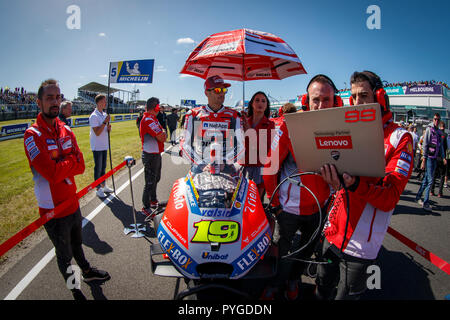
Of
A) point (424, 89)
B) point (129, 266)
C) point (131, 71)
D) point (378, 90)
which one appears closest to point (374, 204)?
point (378, 90)

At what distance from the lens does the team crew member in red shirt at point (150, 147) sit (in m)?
4.62

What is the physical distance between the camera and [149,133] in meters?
4.59

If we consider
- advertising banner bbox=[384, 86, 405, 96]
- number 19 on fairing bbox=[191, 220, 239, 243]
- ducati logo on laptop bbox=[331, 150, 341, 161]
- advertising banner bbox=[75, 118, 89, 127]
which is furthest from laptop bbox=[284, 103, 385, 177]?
advertising banner bbox=[384, 86, 405, 96]

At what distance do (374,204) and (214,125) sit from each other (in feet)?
7.09

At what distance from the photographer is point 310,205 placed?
2.26 m

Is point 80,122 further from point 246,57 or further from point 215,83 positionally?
point 215,83

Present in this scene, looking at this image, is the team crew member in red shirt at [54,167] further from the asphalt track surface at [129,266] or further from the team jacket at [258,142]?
the team jacket at [258,142]

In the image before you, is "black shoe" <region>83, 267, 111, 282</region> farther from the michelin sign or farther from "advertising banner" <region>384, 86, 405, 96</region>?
"advertising banner" <region>384, 86, 405, 96</region>

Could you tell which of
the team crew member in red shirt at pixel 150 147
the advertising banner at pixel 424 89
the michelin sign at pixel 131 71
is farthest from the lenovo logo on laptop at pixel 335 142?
the advertising banner at pixel 424 89

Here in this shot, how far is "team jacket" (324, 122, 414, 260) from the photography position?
1.52 meters

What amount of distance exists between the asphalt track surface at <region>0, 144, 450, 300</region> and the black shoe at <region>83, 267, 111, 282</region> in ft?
0.21

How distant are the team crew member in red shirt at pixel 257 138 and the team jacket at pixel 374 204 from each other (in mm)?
1925
